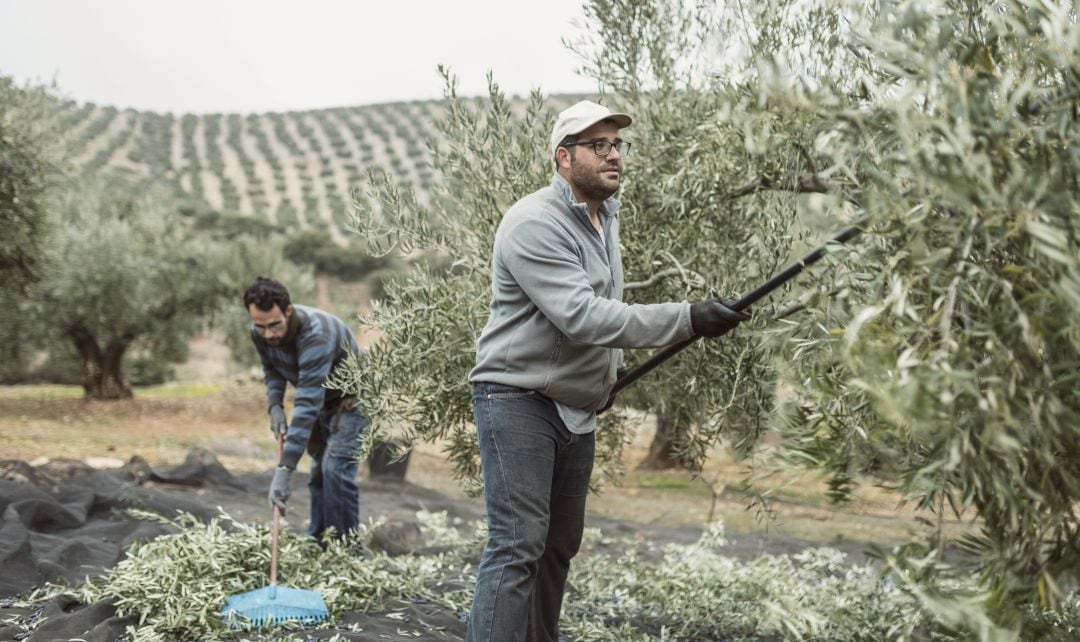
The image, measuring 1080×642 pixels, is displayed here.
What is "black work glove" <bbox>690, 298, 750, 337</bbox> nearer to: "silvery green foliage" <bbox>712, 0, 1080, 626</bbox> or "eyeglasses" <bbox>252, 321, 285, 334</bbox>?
"silvery green foliage" <bbox>712, 0, 1080, 626</bbox>

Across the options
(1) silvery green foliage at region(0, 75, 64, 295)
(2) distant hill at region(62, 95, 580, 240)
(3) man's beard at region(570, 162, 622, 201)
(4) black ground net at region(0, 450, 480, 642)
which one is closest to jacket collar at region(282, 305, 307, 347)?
(4) black ground net at region(0, 450, 480, 642)

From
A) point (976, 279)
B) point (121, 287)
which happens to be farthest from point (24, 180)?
point (976, 279)

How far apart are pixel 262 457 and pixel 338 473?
963 centimetres

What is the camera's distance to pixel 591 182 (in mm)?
4145

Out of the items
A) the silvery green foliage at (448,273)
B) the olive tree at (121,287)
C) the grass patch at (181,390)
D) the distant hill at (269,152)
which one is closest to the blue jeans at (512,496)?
the silvery green foliage at (448,273)

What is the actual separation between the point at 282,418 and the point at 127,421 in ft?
49.5

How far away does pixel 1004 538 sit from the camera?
2.81m

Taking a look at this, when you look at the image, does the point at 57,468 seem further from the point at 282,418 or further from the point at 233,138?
the point at 233,138

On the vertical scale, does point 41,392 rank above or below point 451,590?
below

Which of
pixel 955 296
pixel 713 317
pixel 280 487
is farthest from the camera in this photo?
pixel 280 487

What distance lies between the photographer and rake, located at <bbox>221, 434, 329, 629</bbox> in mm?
5582

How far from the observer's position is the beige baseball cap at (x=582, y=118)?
4.05 metres

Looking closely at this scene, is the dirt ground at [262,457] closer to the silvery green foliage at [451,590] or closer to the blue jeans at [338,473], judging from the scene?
the silvery green foliage at [451,590]

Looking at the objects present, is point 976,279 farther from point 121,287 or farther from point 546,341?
point 121,287
